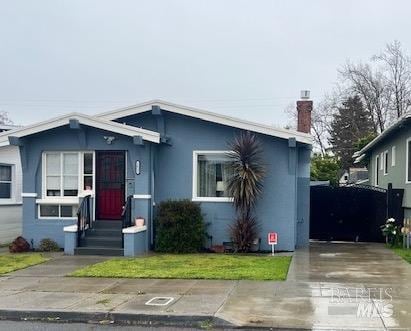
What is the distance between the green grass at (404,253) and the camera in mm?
14178

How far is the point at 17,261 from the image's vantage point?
13.8 metres

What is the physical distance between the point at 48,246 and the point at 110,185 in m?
2.49

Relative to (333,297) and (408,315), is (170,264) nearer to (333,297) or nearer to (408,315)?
(333,297)

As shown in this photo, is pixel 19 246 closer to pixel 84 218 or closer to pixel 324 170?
pixel 84 218

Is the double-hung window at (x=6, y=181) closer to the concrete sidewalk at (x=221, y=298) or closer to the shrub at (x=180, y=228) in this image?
the shrub at (x=180, y=228)

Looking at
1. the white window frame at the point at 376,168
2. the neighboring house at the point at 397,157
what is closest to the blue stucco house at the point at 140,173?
the neighboring house at the point at 397,157

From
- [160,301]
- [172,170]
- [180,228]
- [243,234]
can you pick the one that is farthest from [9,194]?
[160,301]

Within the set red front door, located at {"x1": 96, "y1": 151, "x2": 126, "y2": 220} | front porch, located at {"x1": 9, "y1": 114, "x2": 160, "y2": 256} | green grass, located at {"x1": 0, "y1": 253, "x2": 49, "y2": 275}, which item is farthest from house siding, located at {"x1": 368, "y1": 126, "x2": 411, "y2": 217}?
green grass, located at {"x1": 0, "y1": 253, "x2": 49, "y2": 275}

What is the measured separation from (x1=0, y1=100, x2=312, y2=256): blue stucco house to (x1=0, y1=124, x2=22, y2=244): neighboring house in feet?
10.2

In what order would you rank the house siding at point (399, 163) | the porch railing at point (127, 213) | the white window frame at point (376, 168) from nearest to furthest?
1. the porch railing at point (127, 213)
2. the house siding at point (399, 163)
3. the white window frame at point (376, 168)

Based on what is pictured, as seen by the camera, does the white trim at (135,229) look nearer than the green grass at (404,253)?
No

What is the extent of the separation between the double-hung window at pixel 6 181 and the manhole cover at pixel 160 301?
39.4 ft

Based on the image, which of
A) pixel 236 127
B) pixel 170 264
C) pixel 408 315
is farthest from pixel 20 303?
pixel 236 127

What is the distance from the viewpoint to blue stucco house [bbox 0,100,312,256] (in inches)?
618
